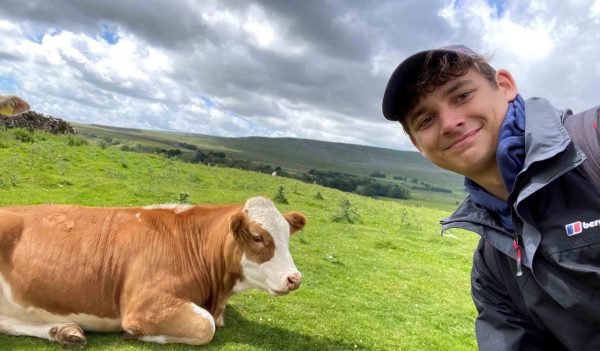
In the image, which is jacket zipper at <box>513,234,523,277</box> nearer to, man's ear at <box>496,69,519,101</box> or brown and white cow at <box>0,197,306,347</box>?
man's ear at <box>496,69,519,101</box>

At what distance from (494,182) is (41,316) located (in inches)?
241

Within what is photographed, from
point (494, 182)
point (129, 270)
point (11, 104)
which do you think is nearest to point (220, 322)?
point (129, 270)

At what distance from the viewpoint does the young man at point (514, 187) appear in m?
2.46

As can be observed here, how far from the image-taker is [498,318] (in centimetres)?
354

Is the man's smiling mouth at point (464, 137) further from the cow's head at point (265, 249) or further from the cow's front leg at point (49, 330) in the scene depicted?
the cow's front leg at point (49, 330)

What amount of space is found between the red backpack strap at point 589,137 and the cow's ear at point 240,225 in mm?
4527

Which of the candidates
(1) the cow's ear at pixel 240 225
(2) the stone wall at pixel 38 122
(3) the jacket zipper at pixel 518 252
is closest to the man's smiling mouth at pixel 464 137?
(3) the jacket zipper at pixel 518 252

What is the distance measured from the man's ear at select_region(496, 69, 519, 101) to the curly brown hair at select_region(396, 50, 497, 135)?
0.03 meters

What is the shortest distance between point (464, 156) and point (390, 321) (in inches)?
250

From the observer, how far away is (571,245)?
2.46 m

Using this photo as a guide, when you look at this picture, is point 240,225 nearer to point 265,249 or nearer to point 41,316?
point 265,249

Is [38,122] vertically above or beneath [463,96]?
beneath

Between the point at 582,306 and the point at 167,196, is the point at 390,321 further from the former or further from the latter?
the point at 167,196

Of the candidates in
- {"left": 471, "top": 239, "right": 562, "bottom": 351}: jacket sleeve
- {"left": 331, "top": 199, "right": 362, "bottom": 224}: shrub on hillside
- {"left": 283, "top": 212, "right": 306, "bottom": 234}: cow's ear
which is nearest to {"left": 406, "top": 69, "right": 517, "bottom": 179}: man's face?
{"left": 471, "top": 239, "right": 562, "bottom": 351}: jacket sleeve
